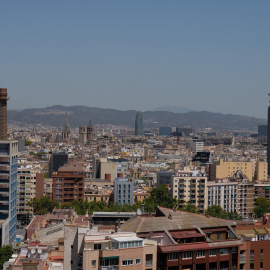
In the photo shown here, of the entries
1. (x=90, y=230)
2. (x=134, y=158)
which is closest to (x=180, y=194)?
(x=90, y=230)

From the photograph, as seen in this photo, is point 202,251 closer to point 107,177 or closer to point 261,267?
point 261,267

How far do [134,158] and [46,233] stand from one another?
12717 centimetres

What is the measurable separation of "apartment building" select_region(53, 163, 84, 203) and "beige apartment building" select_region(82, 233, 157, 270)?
54.0 m

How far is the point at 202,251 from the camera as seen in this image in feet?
89.6

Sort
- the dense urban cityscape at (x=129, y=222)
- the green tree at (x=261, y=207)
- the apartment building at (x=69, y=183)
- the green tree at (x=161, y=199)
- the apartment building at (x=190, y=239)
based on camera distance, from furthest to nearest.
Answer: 1. the apartment building at (x=69, y=183)
2. the green tree at (x=261, y=207)
3. the green tree at (x=161, y=199)
4. the apartment building at (x=190, y=239)
5. the dense urban cityscape at (x=129, y=222)

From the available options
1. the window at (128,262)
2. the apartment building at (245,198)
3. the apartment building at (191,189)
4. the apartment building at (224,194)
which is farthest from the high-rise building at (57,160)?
the window at (128,262)

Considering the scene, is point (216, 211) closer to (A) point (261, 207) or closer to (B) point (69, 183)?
(A) point (261, 207)

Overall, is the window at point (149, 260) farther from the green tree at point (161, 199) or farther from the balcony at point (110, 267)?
the green tree at point (161, 199)

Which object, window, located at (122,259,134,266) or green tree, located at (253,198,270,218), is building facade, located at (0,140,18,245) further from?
window, located at (122,259,134,266)

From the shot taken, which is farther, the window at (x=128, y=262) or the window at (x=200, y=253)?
the window at (x=200, y=253)

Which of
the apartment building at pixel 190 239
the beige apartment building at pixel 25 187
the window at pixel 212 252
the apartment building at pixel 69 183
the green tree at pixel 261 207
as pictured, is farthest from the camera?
the apartment building at pixel 69 183

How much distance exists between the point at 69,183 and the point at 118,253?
55644 millimetres

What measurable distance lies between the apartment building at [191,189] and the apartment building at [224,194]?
3.89 feet

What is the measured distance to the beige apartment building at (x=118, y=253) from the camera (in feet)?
80.7
